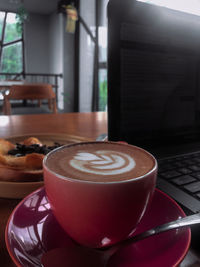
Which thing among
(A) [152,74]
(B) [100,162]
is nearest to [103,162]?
(B) [100,162]

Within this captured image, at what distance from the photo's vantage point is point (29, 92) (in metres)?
1.60

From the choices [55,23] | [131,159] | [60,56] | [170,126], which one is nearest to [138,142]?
[170,126]

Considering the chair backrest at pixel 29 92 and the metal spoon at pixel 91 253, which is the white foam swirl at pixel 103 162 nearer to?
the metal spoon at pixel 91 253

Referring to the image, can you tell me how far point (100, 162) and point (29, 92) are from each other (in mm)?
1428

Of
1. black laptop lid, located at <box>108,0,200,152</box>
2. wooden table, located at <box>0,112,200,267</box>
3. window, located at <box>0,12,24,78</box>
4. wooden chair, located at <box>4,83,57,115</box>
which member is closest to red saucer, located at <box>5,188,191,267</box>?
black laptop lid, located at <box>108,0,200,152</box>

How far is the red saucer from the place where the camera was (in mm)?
222

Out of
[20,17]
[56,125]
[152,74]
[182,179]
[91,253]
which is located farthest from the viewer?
[20,17]

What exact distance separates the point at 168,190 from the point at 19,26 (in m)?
6.18

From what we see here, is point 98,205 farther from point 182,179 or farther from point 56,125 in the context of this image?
point 56,125

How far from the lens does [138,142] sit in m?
0.51

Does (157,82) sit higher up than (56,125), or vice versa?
(157,82)

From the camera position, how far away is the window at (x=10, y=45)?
222 inches

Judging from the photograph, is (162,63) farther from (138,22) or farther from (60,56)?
(60,56)

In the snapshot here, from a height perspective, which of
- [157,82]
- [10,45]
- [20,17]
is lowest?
[157,82]
